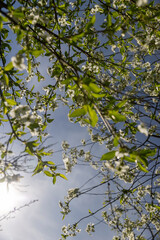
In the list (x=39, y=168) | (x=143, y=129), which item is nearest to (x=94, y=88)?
(x=143, y=129)

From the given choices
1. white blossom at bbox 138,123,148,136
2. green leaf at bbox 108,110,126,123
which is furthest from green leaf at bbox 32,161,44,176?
white blossom at bbox 138,123,148,136

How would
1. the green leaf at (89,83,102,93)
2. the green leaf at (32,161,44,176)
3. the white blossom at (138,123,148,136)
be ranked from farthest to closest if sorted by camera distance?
the green leaf at (32,161,44,176) < the white blossom at (138,123,148,136) < the green leaf at (89,83,102,93)

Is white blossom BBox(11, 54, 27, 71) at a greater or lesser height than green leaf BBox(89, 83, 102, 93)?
lesser

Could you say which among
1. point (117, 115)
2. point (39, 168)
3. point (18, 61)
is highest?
point (117, 115)

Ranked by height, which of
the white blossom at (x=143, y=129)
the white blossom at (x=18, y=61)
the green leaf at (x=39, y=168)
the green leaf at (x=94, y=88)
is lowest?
the green leaf at (x=39, y=168)

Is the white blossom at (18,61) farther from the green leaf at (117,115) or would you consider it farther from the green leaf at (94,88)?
the green leaf at (117,115)

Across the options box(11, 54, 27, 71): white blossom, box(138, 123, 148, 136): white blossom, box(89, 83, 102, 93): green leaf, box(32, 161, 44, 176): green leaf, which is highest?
box(138, 123, 148, 136): white blossom

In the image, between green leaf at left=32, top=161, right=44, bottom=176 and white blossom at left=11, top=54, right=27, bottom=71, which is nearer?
white blossom at left=11, top=54, right=27, bottom=71

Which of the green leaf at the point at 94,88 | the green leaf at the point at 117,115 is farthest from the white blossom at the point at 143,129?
the green leaf at the point at 94,88

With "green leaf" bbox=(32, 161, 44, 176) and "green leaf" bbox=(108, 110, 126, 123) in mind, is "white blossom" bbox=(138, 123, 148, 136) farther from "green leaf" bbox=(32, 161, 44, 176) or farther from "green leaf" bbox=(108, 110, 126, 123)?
"green leaf" bbox=(32, 161, 44, 176)

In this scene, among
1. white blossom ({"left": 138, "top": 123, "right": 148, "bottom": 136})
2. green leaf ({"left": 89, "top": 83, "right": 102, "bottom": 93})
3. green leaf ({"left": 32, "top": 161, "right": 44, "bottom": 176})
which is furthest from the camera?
green leaf ({"left": 32, "top": 161, "right": 44, "bottom": 176})

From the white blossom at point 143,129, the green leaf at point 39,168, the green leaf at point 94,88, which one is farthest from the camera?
the green leaf at point 39,168

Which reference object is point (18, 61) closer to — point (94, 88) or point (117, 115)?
point (94, 88)

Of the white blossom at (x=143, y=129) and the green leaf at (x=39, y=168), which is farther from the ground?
the white blossom at (x=143, y=129)
